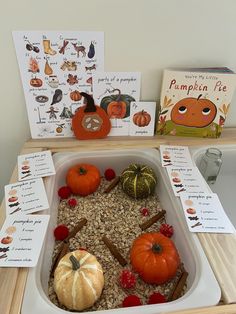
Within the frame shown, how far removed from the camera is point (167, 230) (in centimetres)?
74

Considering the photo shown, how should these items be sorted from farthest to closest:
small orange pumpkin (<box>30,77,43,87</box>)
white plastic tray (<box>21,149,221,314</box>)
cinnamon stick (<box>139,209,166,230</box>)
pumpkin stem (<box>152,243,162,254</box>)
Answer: small orange pumpkin (<box>30,77,43,87</box>), cinnamon stick (<box>139,209,166,230</box>), pumpkin stem (<box>152,243,162,254</box>), white plastic tray (<box>21,149,221,314</box>)

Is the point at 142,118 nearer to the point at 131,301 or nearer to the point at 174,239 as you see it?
the point at 174,239

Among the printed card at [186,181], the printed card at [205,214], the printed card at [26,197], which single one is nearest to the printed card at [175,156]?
the printed card at [186,181]

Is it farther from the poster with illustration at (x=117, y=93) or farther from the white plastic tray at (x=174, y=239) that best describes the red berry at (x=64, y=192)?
the poster with illustration at (x=117, y=93)

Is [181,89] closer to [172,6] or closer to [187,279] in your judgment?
[172,6]

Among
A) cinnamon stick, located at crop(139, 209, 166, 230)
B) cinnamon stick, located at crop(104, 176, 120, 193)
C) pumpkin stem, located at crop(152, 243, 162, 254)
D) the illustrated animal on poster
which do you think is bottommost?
cinnamon stick, located at crop(139, 209, 166, 230)

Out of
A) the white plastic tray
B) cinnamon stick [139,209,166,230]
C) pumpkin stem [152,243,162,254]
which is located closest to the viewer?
the white plastic tray

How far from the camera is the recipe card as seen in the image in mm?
594

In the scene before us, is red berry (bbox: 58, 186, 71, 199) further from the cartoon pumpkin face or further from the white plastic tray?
the cartoon pumpkin face

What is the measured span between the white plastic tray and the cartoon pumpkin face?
0.15m

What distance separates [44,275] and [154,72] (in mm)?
668

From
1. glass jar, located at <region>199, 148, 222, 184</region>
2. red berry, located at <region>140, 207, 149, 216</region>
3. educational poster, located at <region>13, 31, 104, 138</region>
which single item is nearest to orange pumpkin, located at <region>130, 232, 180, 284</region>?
red berry, located at <region>140, 207, 149, 216</region>

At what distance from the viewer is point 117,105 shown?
94 centimetres

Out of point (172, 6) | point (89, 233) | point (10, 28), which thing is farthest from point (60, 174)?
point (172, 6)
